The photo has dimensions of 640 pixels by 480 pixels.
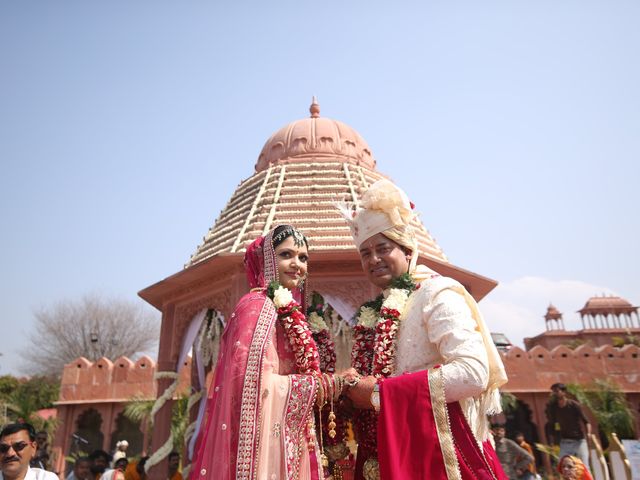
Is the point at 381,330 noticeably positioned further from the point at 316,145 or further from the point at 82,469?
the point at 316,145

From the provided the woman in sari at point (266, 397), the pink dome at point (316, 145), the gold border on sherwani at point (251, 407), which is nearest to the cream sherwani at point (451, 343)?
the woman in sari at point (266, 397)

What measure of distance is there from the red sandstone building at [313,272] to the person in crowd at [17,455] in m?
3.85

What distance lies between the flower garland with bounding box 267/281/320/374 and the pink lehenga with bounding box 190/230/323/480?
2.6 inches

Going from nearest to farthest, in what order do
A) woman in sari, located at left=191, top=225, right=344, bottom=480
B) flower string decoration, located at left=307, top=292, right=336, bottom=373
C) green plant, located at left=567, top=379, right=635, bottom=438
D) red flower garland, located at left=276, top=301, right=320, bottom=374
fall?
woman in sari, located at left=191, top=225, right=344, bottom=480
red flower garland, located at left=276, top=301, right=320, bottom=374
flower string decoration, located at left=307, top=292, right=336, bottom=373
green plant, located at left=567, top=379, right=635, bottom=438

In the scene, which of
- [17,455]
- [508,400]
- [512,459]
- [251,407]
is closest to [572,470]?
[512,459]

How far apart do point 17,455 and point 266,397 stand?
1928 mm

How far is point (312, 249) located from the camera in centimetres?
780

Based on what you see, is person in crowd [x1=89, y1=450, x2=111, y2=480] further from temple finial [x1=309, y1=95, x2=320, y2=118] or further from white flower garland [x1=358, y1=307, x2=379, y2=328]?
temple finial [x1=309, y1=95, x2=320, y2=118]

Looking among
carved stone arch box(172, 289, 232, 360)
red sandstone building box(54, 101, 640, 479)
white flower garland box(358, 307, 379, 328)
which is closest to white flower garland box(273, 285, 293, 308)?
white flower garland box(358, 307, 379, 328)

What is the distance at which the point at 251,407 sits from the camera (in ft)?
7.67

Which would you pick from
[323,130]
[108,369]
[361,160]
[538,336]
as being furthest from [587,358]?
[538,336]

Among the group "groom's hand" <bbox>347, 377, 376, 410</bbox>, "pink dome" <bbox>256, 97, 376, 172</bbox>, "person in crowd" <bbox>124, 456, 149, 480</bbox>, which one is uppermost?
"pink dome" <bbox>256, 97, 376, 172</bbox>

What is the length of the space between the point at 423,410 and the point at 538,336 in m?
34.5

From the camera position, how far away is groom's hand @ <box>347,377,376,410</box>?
242 cm
